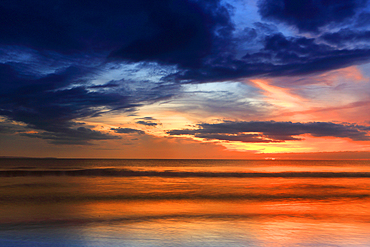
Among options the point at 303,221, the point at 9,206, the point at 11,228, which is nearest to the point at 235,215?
the point at 303,221

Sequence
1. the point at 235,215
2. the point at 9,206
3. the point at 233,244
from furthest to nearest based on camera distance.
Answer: the point at 9,206, the point at 235,215, the point at 233,244

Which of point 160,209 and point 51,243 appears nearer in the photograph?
point 51,243

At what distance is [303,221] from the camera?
39.5ft

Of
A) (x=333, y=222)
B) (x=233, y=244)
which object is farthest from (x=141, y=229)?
(x=333, y=222)

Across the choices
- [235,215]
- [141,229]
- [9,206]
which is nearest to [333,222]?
[235,215]

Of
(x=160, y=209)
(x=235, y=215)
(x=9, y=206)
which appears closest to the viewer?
(x=235, y=215)

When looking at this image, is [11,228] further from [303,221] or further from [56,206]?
[303,221]

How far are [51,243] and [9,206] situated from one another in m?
10.9

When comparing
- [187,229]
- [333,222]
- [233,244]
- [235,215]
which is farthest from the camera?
[235,215]

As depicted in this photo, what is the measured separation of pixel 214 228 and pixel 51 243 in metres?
6.09

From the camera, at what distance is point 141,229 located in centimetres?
1043

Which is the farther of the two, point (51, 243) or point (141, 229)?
point (141, 229)

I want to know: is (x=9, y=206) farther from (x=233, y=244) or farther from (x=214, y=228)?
(x=233, y=244)

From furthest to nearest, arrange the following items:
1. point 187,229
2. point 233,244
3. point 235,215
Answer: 1. point 235,215
2. point 187,229
3. point 233,244
